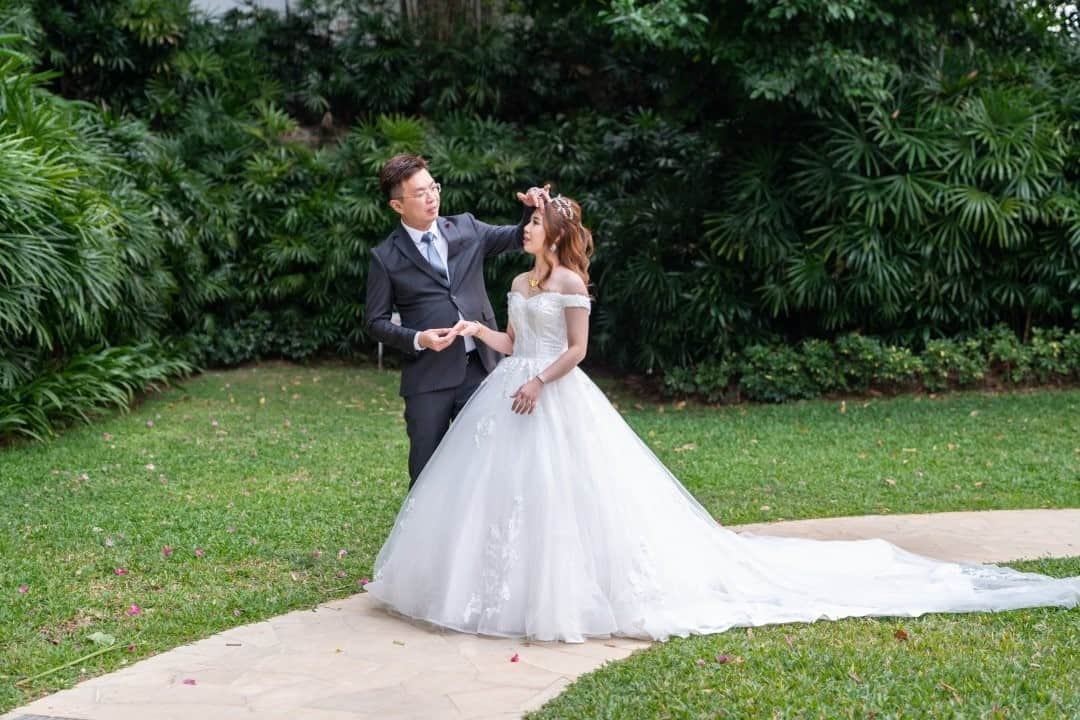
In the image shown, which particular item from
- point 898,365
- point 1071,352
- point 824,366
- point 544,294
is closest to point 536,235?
point 544,294

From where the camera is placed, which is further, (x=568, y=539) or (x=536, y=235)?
(x=536, y=235)

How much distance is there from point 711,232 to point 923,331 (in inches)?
83.0

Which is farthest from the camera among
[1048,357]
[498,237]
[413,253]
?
[1048,357]

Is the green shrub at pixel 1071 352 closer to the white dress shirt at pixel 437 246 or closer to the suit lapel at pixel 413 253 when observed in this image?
the white dress shirt at pixel 437 246

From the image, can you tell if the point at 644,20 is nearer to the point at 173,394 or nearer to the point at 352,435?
the point at 352,435

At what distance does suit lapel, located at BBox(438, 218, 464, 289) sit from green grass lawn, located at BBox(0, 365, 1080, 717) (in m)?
1.47

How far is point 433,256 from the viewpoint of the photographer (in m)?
5.15

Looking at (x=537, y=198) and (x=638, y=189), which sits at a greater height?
(x=638, y=189)

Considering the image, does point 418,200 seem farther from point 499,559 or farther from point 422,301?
point 499,559

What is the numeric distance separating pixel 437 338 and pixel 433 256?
52cm

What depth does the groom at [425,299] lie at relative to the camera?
4992 millimetres

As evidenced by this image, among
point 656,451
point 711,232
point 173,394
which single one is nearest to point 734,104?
point 711,232

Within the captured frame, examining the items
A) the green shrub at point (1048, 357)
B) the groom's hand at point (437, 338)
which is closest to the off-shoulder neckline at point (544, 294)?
the groom's hand at point (437, 338)

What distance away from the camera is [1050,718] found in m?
3.53
